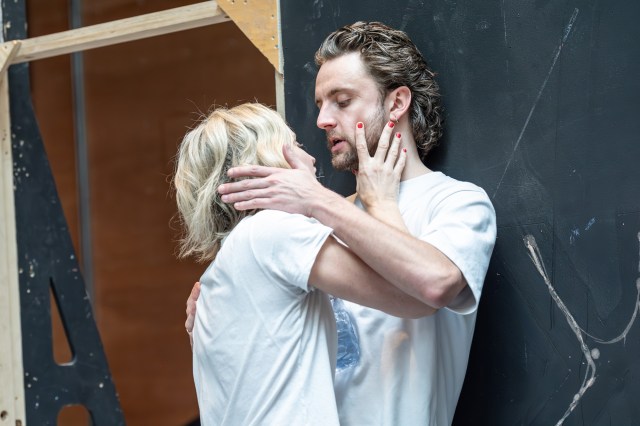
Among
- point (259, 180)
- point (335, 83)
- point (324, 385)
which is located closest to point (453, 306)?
point (324, 385)

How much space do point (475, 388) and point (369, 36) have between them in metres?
0.91

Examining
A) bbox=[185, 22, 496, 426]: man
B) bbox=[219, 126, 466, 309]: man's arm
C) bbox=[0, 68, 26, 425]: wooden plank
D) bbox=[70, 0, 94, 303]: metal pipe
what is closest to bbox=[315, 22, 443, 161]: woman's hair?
bbox=[185, 22, 496, 426]: man

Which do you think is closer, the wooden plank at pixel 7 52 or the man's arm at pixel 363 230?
the man's arm at pixel 363 230

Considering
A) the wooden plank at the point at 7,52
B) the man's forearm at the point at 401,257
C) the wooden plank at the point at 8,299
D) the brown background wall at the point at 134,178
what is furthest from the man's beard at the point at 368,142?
the brown background wall at the point at 134,178

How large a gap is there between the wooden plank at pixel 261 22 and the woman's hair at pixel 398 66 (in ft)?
1.35

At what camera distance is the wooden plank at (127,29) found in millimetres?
3111

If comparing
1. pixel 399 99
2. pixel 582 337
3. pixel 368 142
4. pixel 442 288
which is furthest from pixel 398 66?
pixel 582 337

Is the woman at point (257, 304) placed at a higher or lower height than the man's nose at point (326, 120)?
lower

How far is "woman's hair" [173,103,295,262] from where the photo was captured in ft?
7.14

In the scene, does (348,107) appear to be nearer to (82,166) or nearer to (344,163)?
(344,163)

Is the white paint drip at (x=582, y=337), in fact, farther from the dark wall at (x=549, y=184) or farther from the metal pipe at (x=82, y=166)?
the metal pipe at (x=82, y=166)

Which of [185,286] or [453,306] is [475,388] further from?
[185,286]

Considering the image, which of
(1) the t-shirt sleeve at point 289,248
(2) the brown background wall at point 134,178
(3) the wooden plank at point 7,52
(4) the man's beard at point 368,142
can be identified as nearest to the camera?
(1) the t-shirt sleeve at point 289,248

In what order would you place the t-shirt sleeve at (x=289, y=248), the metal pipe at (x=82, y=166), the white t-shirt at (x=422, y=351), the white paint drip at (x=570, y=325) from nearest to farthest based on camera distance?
the t-shirt sleeve at (x=289, y=248) → the white t-shirt at (x=422, y=351) → the white paint drip at (x=570, y=325) → the metal pipe at (x=82, y=166)
